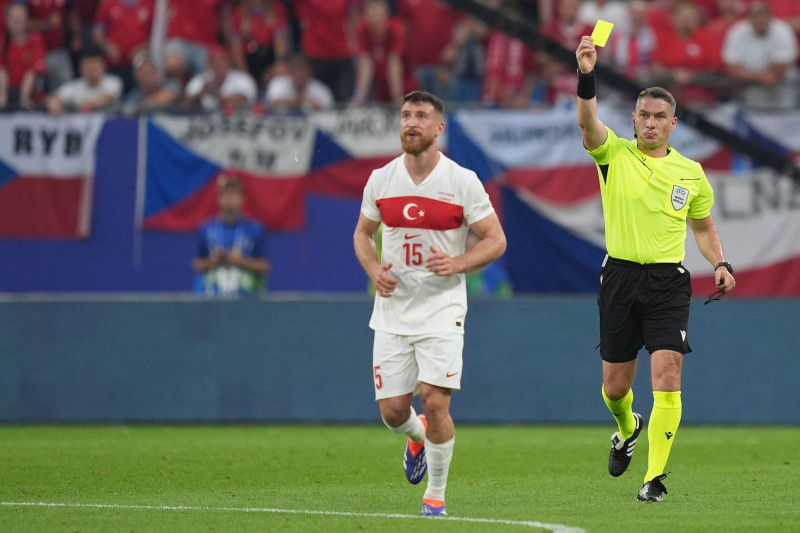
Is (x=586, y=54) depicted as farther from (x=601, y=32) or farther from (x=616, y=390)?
(x=616, y=390)

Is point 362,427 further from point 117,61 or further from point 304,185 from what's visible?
point 117,61

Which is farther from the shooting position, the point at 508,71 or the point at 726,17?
the point at 726,17

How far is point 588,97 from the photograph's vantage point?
25.7 feet

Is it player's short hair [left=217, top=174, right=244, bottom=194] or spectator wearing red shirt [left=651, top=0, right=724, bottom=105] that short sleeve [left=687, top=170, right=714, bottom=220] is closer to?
player's short hair [left=217, top=174, right=244, bottom=194]

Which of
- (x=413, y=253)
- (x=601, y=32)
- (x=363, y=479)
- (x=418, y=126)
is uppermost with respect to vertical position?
(x=601, y=32)

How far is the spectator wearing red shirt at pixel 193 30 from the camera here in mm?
17484

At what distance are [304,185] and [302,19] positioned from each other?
97.9 inches

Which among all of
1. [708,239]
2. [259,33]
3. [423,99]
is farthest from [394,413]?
[259,33]

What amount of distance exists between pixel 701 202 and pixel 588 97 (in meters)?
1.05

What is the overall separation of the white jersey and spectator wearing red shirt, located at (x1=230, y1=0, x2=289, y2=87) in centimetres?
1029

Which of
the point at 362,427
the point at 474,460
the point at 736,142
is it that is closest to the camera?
the point at 474,460

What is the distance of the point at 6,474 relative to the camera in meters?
9.55

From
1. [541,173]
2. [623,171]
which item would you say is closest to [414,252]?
[623,171]

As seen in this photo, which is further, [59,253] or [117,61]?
[117,61]
